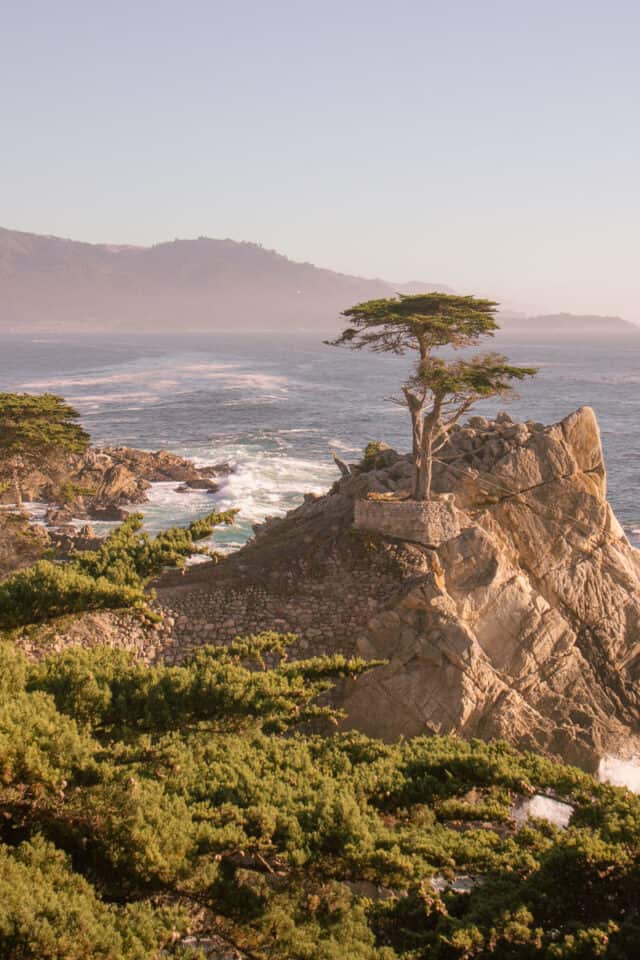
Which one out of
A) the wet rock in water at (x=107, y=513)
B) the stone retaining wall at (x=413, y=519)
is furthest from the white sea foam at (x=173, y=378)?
the stone retaining wall at (x=413, y=519)

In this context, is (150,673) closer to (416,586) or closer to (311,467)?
(416,586)

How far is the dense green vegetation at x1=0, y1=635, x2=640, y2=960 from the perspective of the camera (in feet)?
24.6

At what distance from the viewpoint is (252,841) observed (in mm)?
8117

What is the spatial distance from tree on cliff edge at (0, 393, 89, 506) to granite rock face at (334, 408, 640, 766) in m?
9.94

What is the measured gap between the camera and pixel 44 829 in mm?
8148

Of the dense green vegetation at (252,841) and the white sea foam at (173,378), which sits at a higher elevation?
the white sea foam at (173,378)

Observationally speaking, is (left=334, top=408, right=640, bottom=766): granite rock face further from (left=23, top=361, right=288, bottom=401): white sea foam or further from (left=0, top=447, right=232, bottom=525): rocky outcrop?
(left=23, top=361, right=288, bottom=401): white sea foam

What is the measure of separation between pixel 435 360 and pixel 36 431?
44.4 feet

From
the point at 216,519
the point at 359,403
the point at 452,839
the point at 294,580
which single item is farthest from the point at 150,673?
the point at 359,403

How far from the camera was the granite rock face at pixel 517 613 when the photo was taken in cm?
1644

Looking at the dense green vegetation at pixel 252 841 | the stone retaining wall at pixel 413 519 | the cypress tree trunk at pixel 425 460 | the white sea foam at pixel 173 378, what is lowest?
the dense green vegetation at pixel 252 841

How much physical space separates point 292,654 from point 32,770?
10426 mm

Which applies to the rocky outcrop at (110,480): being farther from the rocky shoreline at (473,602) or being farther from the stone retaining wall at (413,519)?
the stone retaining wall at (413,519)

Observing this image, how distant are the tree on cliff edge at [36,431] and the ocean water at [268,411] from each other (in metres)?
10.0
